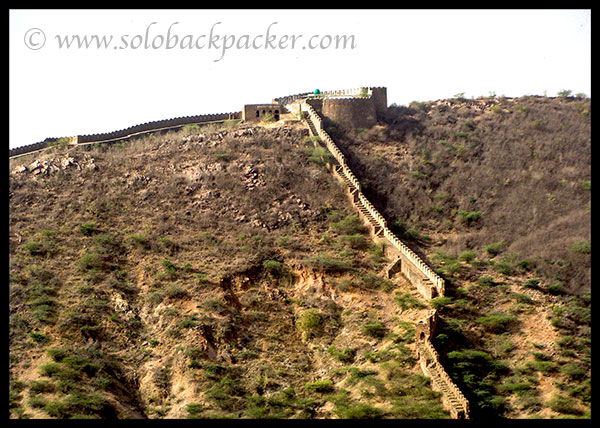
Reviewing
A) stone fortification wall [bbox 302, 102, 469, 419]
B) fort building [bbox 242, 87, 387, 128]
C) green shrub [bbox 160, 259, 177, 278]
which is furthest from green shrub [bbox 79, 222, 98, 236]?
fort building [bbox 242, 87, 387, 128]

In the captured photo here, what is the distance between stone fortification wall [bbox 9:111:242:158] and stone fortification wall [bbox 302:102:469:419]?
6044 mm

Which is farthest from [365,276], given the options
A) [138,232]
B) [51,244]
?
[51,244]

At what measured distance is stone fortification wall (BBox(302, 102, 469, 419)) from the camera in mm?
34906

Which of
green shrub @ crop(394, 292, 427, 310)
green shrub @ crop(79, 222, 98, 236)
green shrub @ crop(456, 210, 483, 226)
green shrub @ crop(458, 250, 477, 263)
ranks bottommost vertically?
green shrub @ crop(394, 292, 427, 310)

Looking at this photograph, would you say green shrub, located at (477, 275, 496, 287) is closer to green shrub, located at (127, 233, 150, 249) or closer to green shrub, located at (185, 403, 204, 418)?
green shrub, located at (185, 403, 204, 418)

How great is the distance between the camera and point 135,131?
56.5 m

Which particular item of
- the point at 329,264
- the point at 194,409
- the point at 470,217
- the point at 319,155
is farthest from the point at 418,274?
the point at 319,155

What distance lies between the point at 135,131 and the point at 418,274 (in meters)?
22.6

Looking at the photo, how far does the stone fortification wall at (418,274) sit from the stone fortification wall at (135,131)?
6.04 meters

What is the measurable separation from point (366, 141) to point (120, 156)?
14.6m

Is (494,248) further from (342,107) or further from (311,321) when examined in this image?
(342,107)

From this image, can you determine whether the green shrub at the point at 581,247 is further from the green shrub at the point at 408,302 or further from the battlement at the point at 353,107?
the battlement at the point at 353,107

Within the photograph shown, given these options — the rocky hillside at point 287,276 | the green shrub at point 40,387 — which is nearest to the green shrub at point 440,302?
the rocky hillside at point 287,276
